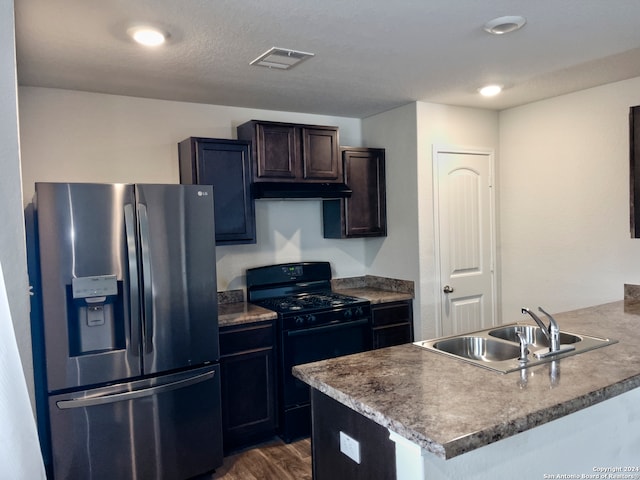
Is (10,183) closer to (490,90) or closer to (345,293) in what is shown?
(345,293)

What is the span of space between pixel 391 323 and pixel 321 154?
1.44 meters

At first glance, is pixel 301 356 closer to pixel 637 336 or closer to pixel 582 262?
pixel 637 336

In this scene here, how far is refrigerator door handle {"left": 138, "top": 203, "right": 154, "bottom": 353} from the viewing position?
2516 millimetres

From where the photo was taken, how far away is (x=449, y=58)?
106 inches

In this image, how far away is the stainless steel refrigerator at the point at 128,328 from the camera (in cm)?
236

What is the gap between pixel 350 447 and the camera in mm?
1694

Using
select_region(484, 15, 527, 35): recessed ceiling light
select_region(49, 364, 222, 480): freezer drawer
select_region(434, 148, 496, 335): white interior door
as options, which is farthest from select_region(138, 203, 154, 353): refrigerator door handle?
select_region(434, 148, 496, 335): white interior door

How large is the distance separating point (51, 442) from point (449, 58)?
9.73 ft

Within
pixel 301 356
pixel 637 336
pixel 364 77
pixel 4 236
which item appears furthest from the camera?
pixel 301 356

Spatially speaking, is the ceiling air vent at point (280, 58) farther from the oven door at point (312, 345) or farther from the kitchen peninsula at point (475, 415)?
the oven door at point (312, 345)

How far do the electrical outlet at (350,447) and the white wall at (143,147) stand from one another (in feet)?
6.93

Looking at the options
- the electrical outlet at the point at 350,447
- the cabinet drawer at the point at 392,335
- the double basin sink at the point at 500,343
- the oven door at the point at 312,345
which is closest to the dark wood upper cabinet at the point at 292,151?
the oven door at the point at 312,345

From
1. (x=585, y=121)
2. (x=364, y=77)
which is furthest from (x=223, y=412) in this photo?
(x=585, y=121)

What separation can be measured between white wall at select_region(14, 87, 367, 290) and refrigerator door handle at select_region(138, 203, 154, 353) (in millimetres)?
917
